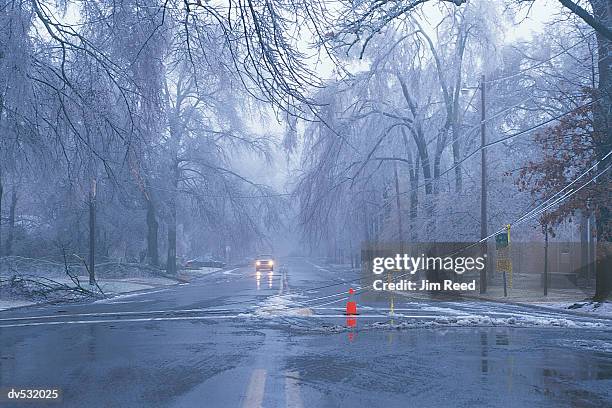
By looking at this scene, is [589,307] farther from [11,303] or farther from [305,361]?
[11,303]

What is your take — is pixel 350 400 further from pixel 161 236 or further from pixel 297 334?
pixel 161 236

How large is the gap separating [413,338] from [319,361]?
350 cm

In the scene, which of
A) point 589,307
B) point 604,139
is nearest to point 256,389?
point 589,307

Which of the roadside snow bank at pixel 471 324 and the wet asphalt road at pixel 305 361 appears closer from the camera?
the wet asphalt road at pixel 305 361

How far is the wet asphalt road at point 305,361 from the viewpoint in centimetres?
838

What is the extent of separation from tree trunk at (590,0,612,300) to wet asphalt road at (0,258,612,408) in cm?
510

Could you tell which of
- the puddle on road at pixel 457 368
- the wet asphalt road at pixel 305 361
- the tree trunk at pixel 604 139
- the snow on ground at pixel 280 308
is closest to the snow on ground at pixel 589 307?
the tree trunk at pixel 604 139

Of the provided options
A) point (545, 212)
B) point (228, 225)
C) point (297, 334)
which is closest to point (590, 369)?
point (297, 334)

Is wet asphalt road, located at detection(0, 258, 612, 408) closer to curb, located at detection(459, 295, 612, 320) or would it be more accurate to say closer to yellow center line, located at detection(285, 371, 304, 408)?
yellow center line, located at detection(285, 371, 304, 408)

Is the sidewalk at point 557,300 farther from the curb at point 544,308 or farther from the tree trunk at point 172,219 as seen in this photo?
the tree trunk at point 172,219

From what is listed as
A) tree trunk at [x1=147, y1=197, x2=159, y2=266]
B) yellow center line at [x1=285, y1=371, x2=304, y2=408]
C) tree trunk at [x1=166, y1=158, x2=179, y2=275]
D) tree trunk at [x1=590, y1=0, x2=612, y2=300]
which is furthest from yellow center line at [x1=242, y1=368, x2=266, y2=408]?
tree trunk at [x1=147, y1=197, x2=159, y2=266]

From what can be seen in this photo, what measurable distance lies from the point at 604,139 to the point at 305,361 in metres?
14.4

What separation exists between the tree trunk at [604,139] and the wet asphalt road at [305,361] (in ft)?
16.7

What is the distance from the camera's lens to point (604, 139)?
70.4 feet
